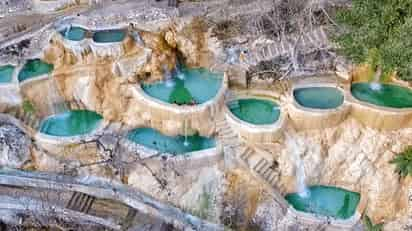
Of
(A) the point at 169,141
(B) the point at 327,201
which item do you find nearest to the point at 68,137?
(A) the point at 169,141

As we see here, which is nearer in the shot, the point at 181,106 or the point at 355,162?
the point at 355,162

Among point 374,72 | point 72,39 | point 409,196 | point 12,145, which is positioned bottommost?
point 409,196

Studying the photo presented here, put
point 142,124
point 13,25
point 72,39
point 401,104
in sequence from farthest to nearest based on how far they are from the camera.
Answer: point 13,25
point 72,39
point 142,124
point 401,104

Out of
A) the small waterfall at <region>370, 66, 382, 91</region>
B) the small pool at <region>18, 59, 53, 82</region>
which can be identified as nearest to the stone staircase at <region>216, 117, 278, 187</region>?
the small waterfall at <region>370, 66, 382, 91</region>

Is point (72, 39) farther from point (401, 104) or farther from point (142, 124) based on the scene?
point (401, 104)

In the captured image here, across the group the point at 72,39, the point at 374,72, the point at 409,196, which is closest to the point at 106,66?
the point at 72,39

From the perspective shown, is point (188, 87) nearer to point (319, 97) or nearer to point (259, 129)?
point (259, 129)

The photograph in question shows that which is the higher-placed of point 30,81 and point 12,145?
point 30,81
